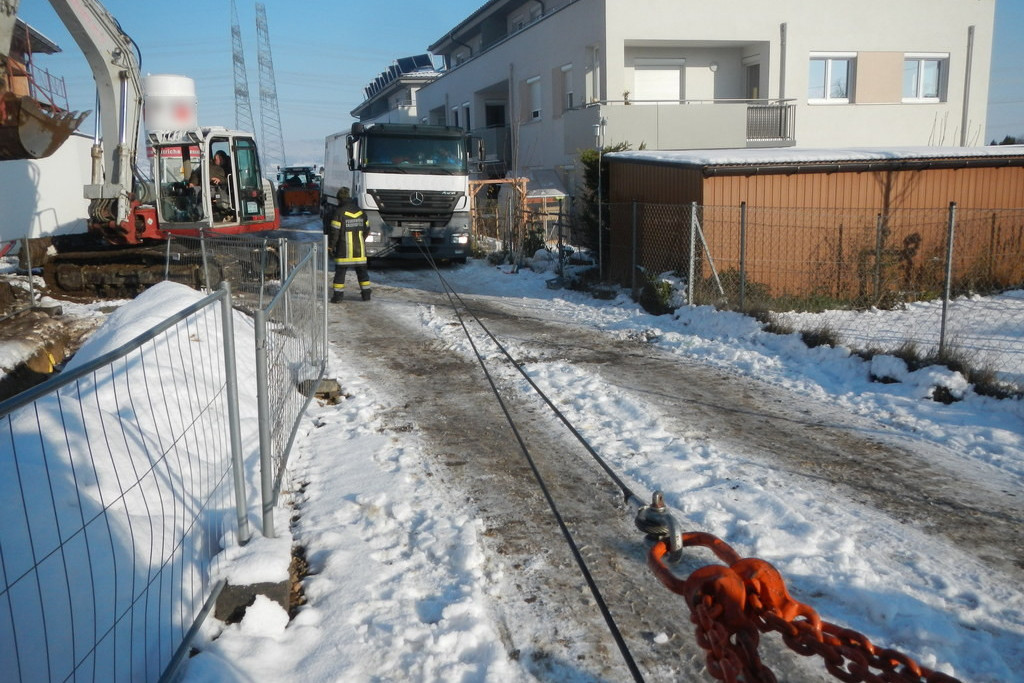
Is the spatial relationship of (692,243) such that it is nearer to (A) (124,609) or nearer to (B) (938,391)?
(B) (938,391)

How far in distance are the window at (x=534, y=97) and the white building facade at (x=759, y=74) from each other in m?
0.50

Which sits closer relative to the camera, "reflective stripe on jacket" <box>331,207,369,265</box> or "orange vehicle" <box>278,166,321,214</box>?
"reflective stripe on jacket" <box>331,207,369,265</box>

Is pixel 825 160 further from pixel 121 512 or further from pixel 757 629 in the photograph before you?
pixel 121 512

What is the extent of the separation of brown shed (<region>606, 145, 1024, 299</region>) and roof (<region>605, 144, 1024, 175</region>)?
0.07 feet

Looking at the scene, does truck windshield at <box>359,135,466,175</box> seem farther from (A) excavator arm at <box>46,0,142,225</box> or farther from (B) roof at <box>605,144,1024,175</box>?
(B) roof at <box>605,144,1024,175</box>

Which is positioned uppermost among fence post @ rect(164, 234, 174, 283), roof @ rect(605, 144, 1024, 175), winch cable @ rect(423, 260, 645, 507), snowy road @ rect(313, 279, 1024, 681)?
roof @ rect(605, 144, 1024, 175)

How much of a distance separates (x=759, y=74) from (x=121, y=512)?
24310mm

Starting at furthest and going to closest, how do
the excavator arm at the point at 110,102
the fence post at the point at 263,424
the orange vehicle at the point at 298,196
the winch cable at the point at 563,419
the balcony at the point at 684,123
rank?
the orange vehicle at the point at 298,196, the balcony at the point at 684,123, the excavator arm at the point at 110,102, the winch cable at the point at 563,419, the fence post at the point at 263,424

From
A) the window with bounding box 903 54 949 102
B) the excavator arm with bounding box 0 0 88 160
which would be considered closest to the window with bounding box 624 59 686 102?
the window with bounding box 903 54 949 102

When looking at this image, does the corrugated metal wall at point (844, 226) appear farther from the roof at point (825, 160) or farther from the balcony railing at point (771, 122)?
the balcony railing at point (771, 122)

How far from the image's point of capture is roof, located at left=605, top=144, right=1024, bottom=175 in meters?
13.2

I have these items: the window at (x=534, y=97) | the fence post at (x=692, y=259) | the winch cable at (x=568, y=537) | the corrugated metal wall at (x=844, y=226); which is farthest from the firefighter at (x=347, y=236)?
the window at (x=534, y=97)

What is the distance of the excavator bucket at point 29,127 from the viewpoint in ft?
37.4

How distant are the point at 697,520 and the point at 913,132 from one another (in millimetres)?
24575
